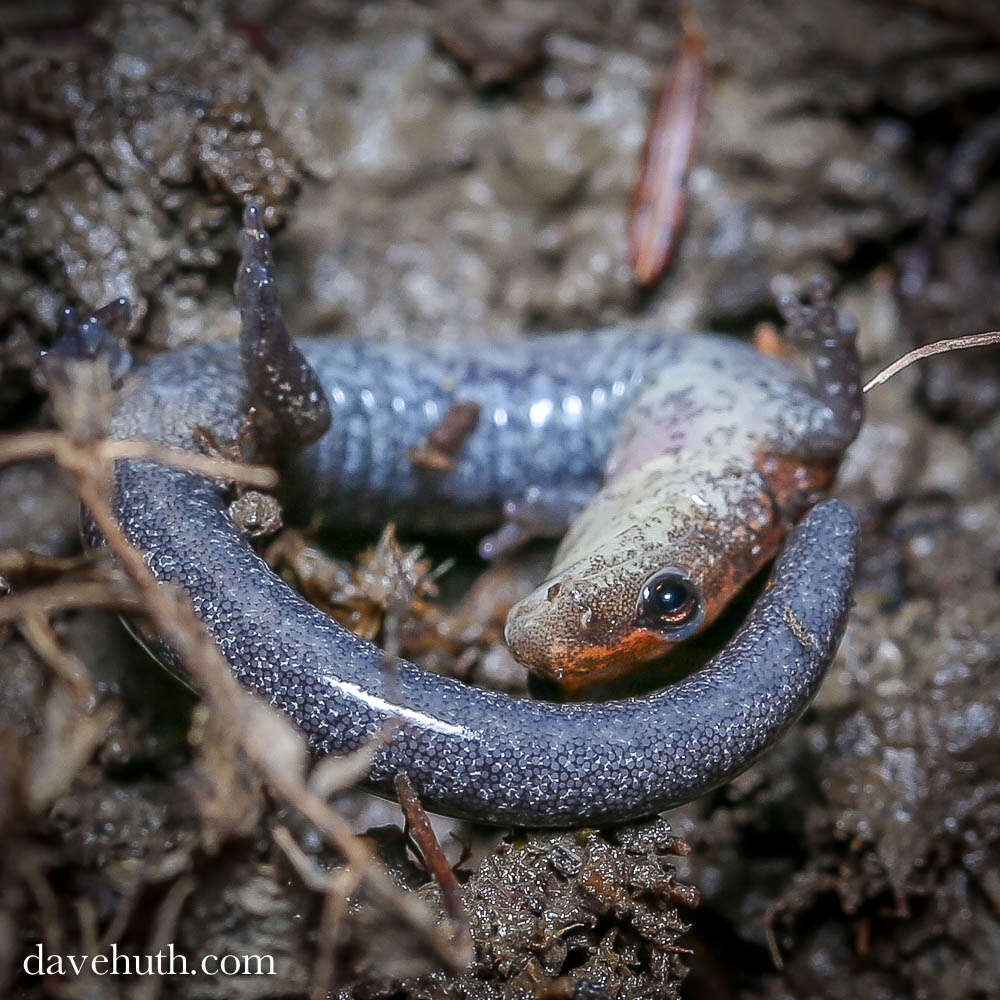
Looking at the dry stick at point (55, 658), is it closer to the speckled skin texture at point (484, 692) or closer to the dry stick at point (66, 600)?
the dry stick at point (66, 600)

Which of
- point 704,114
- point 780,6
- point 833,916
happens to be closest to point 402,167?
point 704,114

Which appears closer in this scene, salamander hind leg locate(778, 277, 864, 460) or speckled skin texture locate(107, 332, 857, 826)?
speckled skin texture locate(107, 332, 857, 826)

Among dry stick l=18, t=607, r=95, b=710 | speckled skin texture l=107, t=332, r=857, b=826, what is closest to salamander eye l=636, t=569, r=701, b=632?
speckled skin texture l=107, t=332, r=857, b=826

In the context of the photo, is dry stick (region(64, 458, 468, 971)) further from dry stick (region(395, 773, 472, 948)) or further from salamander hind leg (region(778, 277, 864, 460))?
salamander hind leg (region(778, 277, 864, 460))

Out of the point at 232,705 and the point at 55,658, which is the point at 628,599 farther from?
the point at 55,658

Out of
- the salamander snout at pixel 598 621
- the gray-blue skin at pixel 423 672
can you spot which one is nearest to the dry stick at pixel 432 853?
the gray-blue skin at pixel 423 672

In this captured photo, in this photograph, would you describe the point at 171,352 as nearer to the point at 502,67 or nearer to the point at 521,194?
the point at 521,194

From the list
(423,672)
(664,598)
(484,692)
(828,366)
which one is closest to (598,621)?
(664,598)
